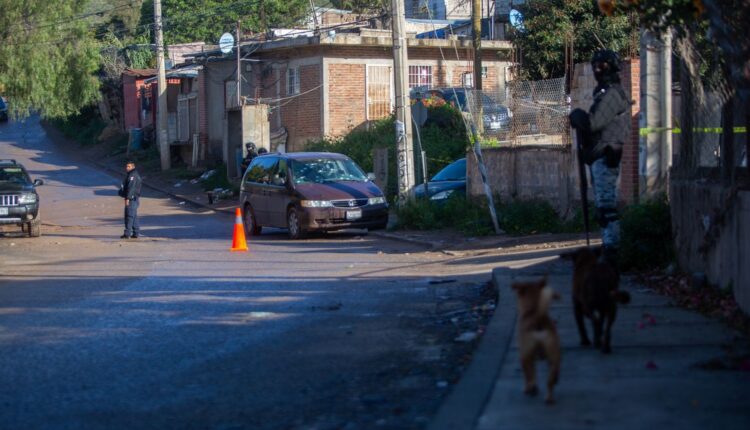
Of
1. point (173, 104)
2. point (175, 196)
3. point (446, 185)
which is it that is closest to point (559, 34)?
point (446, 185)

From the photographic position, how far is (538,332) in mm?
5355

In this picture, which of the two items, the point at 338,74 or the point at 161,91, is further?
the point at 161,91

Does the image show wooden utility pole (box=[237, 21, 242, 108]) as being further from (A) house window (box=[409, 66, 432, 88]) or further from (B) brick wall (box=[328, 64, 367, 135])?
(A) house window (box=[409, 66, 432, 88])

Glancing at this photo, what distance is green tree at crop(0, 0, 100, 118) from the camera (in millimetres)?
25344

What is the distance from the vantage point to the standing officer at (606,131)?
9.23 meters

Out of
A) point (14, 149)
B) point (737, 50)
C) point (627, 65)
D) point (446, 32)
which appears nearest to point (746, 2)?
point (737, 50)

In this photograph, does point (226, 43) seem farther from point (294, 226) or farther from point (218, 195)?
point (294, 226)

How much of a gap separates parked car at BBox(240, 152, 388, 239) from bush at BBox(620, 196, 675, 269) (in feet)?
31.5

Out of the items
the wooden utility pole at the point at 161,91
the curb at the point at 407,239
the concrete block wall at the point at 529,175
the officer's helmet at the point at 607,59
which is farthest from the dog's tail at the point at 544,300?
the wooden utility pole at the point at 161,91

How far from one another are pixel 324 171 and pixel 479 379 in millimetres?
15044

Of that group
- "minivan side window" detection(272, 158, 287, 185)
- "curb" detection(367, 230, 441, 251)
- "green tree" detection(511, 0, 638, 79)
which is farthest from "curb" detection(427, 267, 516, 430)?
"green tree" detection(511, 0, 638, 79)

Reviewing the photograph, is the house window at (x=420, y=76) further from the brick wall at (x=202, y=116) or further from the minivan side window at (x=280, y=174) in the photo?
the minivan side window at (x=280, y=174)

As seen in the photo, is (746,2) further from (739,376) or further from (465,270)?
(465,270)

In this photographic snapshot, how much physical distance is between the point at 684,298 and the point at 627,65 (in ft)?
26.6
